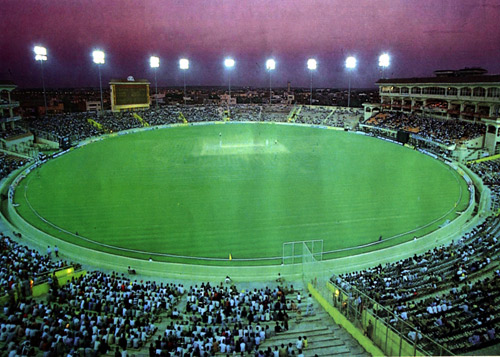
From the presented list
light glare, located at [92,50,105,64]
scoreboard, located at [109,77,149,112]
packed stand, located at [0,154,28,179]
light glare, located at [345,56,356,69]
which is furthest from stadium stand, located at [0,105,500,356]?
scoreboard, located at [109,77,149,112]

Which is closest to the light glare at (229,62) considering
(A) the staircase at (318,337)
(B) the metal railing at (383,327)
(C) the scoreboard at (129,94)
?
(C) the scoreboard at (129,94)

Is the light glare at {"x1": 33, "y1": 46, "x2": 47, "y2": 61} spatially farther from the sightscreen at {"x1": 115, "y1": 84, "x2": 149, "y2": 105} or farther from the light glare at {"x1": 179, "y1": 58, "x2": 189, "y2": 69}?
the light glare at {"x1": 179, "y1": 58, "x2": 189, "y2": 69}

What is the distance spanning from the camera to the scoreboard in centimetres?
6781

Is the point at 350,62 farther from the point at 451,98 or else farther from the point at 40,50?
the point at 40,50

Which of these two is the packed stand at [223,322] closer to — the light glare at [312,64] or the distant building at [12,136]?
the distant building at [12,136]

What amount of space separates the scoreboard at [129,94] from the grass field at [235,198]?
82.9ft

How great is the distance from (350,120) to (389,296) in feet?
187

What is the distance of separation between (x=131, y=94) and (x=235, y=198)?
172 feet

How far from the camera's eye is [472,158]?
38.3 m

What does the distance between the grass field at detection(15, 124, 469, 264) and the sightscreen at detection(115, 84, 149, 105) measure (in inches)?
1034

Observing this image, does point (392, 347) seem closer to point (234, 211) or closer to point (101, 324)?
point (101, 324)

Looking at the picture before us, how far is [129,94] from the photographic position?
7131 cm

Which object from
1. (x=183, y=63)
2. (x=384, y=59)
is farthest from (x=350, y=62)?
(x=183, y=63)

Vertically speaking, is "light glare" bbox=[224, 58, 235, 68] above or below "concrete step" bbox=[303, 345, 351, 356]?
above
